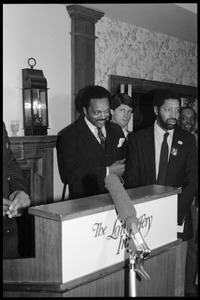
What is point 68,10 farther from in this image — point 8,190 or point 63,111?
point 8,190

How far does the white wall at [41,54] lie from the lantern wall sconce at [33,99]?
57 mm

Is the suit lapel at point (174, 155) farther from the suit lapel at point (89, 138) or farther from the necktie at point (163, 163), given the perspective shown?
the suit lapel at point (89, 138)

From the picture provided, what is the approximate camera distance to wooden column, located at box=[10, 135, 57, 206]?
11.3ft

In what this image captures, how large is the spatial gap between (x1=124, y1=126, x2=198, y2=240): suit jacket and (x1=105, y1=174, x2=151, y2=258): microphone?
127 centimetres

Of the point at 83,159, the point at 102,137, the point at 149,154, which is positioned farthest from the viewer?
the point at 102,137

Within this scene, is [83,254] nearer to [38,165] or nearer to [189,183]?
[189,183]

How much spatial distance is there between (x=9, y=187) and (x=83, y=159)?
978 millimetres

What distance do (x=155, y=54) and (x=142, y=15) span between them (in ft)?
2.89

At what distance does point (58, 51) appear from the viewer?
3764mm

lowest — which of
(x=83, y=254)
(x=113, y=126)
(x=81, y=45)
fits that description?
(x=83, y=254)

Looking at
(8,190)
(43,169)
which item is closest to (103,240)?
(8,190)

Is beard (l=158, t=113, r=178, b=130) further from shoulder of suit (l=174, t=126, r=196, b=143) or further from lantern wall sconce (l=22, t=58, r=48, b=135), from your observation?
lantern wall sconce (l=22, t=58, r=48, b=135)

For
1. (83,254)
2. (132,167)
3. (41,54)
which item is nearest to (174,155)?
(132,167)

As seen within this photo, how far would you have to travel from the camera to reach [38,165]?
3662mm
